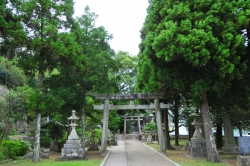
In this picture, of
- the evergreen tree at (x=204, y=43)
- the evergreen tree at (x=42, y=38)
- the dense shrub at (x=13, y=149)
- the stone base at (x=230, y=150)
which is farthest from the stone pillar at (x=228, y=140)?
the dense shrub at (x=13, y=149)

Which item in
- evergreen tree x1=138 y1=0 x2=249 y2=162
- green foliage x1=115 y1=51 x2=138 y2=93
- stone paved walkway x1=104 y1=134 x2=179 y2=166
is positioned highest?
green foliage x1=115 y1=51 x2=138 y2=93

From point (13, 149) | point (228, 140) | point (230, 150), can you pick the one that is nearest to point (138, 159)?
point (230, 150)

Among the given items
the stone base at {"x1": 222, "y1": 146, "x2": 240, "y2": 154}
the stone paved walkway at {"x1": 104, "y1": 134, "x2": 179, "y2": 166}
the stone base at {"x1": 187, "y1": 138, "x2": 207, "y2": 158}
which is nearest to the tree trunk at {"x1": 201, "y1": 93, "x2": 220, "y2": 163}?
the stone base at {"x1": 187, "y1": 138, "x2": 207, "y2": 158}

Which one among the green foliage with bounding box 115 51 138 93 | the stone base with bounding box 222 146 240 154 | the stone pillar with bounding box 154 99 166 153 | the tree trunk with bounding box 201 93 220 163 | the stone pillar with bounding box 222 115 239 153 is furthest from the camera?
the green foliage with bounding box 115 51 138 93

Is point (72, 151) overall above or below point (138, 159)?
above

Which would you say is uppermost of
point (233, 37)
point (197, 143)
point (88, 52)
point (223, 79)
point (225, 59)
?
point (88, 52)

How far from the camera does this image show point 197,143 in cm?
1245

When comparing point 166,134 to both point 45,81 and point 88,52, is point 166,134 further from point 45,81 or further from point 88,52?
point 45,81

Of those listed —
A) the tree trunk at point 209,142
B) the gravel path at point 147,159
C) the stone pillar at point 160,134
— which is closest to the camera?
the tree trunk at point 209,142

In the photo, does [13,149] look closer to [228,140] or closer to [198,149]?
[198,149]

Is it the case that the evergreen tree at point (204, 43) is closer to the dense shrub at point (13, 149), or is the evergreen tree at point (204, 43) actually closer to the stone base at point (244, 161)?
the stone base at point (244, 161)

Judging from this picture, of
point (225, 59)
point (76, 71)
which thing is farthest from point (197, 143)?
point (76, 71)

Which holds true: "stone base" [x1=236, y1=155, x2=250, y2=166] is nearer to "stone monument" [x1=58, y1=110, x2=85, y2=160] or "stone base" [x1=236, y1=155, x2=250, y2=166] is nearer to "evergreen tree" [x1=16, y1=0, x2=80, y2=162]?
"stone monument" [x1=58, y1=110, x2=85, y2=160]

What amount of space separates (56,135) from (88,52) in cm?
766
